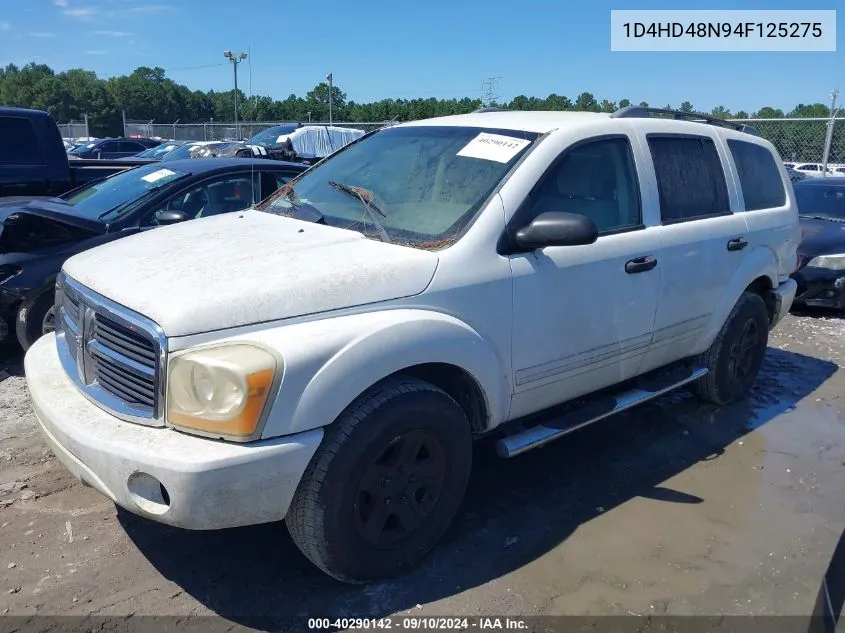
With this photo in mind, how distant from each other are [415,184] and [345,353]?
1.22 m

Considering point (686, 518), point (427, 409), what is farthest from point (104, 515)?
point (686, 518)

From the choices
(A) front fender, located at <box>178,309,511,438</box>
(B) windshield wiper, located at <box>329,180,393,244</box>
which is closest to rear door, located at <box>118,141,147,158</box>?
(B) windshield wiper, located at <box>329,180,393,244</box>

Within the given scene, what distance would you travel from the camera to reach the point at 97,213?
5.54m

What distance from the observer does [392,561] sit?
288cm

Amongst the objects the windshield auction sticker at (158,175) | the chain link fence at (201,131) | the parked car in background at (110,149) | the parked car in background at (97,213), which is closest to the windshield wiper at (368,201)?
the parked car in background at (97,213)

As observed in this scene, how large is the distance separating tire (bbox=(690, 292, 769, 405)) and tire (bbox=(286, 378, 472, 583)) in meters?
2.39

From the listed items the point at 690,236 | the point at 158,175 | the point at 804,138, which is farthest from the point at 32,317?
the point at 804,138

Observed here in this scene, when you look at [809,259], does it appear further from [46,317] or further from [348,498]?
[46,317]

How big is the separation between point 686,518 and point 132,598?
2.59 metres

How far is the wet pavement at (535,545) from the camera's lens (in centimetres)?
282

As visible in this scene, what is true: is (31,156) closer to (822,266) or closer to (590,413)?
(590,413)

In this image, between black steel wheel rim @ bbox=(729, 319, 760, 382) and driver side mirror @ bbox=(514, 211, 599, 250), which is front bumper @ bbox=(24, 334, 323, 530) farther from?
black steel wheel rim @ bbox=(729, 319, 760, 382)

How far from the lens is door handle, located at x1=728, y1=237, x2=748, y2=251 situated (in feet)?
14.4

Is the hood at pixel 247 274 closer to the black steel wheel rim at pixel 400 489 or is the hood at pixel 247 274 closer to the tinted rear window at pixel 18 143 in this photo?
the black steel wheel rim at pixel 400 489
